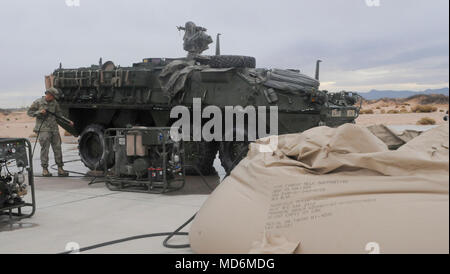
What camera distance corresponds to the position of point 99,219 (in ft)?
16.3

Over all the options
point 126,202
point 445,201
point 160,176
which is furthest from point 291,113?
point 445,201

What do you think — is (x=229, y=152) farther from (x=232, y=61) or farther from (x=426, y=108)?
(x=426, y=108)

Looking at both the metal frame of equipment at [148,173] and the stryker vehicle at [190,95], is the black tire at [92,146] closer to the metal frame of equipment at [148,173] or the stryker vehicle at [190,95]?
the stryker vehicle at [190,95]

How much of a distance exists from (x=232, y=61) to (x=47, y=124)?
3716 mm

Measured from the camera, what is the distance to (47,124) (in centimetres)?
830

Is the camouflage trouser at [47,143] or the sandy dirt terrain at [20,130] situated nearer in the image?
the camouflage trouser at [47,143]

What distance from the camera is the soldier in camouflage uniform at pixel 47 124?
8164mm

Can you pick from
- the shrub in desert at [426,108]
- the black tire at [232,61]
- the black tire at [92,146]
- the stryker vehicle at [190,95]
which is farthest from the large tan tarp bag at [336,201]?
the shrub in desert at [426,108]

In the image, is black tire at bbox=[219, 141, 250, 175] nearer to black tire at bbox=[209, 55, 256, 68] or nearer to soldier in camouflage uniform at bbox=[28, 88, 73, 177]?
black tire at bbox=[209, 55, 256, 68]

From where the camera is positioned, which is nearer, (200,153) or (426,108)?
(200,153)

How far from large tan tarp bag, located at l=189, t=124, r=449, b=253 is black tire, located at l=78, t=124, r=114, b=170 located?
573 cm

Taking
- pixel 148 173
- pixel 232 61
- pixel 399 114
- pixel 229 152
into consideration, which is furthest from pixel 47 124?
pixel 399 114

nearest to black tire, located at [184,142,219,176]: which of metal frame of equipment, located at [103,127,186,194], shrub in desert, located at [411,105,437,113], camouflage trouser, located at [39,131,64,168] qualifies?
metal frame of equipment, located at [103,127,186,194]
